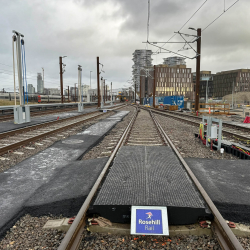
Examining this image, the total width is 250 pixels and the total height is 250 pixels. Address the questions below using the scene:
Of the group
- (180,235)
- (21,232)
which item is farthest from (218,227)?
(21,232)

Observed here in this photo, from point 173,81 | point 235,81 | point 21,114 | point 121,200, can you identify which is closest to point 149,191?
point 121,200

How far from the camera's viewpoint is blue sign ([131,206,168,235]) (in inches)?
95.1

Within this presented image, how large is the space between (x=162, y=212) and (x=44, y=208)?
74.8 inches

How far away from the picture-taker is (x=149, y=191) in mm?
3176

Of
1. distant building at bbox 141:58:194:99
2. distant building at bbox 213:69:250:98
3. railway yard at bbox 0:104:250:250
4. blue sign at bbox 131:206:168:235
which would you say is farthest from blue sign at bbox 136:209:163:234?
distant building at bbox 213:69:250:98

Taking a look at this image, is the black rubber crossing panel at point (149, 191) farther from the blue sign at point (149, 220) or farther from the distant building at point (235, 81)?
the distant building at point (235, 81)

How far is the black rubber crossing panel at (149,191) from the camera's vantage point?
2.69 m

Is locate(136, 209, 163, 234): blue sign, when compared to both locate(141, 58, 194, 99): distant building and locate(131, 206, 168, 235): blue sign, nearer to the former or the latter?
locate(131, 206, 168, 235): blue sign

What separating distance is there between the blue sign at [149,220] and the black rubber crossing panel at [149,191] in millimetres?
114

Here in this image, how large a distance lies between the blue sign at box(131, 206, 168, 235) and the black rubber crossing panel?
0.11 metres

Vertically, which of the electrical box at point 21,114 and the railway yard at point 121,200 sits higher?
the electrical box at point 21,114

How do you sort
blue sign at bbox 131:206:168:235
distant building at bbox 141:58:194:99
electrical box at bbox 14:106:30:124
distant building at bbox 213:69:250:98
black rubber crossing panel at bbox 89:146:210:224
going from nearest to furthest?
blue sign at bbox 131:206:168:235 < black rubber crossing panel at bbox 89:146:210:224 < electrical box at bbox 14:106:30:124 < distant building at bbox 141:58:194:99 < distant building at bbox 213:69:250:98

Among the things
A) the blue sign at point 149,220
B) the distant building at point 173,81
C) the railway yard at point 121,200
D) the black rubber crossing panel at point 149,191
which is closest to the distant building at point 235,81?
the distant building at point 173,81

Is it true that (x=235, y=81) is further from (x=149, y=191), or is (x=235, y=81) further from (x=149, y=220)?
(x=149, y=220)
